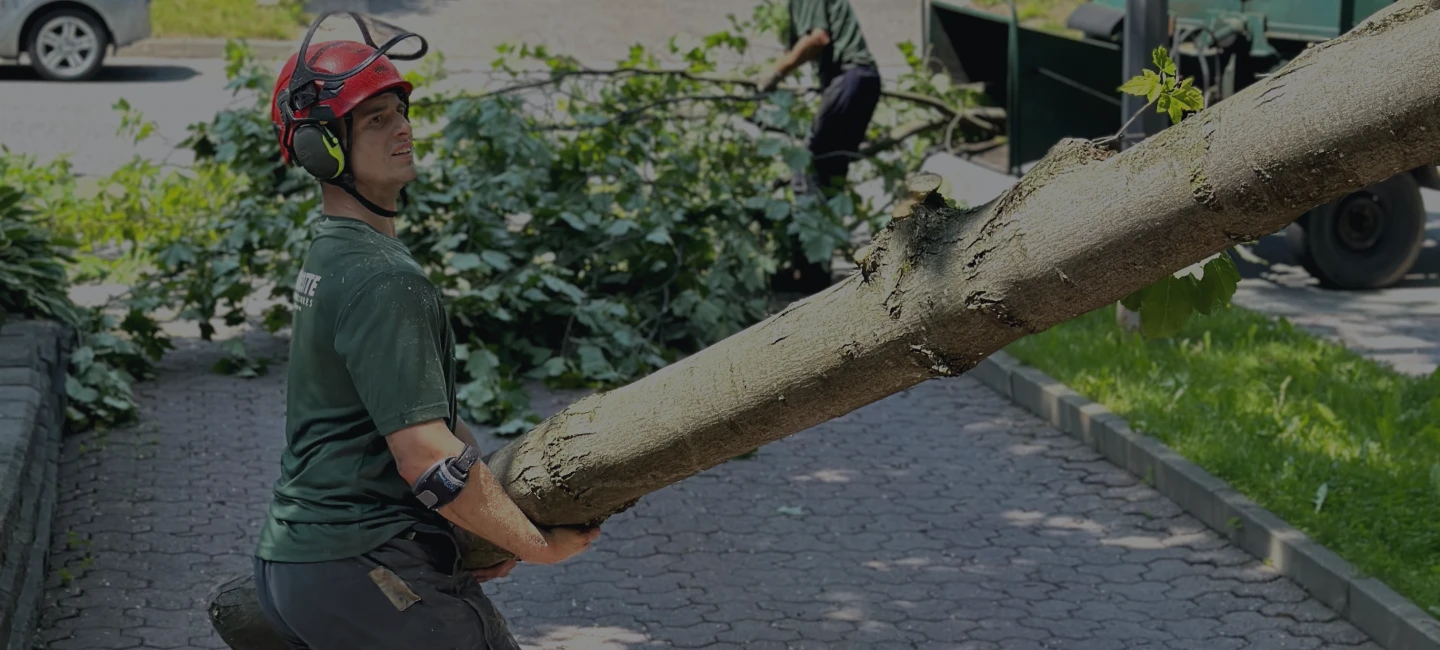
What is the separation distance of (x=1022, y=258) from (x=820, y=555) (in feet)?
13.1

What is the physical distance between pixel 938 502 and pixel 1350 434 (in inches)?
66.7

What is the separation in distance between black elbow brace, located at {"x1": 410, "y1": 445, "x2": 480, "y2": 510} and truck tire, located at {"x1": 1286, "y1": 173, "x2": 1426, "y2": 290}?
8199mm

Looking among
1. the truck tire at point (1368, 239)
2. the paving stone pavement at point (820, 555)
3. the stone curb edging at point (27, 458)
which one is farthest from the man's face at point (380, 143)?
the truck tire at point (1368, 239)

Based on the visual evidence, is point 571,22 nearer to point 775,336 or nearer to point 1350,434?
point 1350,434

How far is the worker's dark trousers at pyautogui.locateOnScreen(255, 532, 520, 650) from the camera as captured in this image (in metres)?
3.06

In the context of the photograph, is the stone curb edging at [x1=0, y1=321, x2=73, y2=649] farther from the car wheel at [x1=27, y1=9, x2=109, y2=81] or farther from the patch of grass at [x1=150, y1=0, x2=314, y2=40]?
the patch of grass at [x1=150, y1=0, x2=314, y2=40]

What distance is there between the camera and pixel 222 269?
868 centimetres

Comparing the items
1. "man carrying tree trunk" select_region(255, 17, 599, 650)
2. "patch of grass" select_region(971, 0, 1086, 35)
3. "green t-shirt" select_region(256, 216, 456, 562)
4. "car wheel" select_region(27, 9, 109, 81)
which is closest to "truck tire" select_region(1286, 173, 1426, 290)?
"man carrying tree trunk" select_region(255, 17, 599, 650)

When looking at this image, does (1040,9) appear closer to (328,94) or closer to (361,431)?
(328,94)

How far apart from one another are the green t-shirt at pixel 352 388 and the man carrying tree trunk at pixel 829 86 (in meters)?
6.77

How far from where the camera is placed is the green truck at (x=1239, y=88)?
32.9ft

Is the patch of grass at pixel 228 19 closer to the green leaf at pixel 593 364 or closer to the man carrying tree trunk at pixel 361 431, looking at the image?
the green leaf at pixel 593 364

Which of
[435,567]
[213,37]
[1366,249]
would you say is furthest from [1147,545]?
[213,37]

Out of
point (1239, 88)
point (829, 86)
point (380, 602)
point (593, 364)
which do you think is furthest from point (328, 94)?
point (1239, 88)
